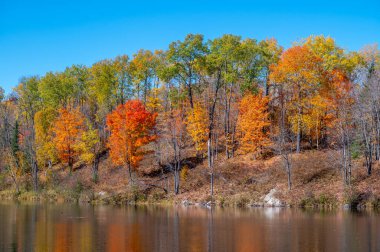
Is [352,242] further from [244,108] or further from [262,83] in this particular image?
[262,83]

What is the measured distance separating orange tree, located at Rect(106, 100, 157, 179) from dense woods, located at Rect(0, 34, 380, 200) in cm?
15

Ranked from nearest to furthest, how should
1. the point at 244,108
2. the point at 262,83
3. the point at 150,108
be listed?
the point at 244,108
the point at 262,83
the point at 150,108

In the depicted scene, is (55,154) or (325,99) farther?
(55,154)

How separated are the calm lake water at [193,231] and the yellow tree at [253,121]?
52.3ft

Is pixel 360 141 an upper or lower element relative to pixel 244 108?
lower

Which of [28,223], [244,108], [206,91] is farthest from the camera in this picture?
[206,91]

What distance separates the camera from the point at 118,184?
65.9 m

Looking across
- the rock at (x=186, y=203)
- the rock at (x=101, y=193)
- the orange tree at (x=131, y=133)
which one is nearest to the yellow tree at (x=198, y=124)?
the orange tree at (x=131, y=133)

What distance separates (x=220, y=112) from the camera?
74938 millimetres

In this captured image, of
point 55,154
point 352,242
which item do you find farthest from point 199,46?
point 352,242

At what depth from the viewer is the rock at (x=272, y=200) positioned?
5105cm

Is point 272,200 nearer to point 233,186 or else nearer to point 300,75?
point 233,186

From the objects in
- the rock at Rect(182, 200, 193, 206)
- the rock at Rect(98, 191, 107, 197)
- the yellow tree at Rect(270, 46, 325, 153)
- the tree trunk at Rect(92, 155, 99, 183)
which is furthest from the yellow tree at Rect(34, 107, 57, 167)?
the yellow tree at Rect(270, 46, 325, 153)

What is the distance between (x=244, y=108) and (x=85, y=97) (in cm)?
3921
